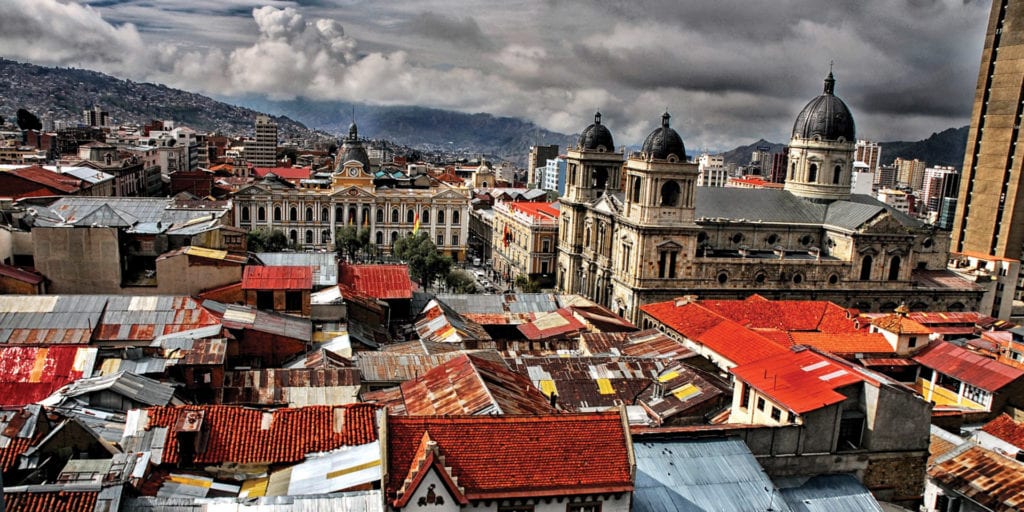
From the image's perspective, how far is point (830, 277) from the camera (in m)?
70.8

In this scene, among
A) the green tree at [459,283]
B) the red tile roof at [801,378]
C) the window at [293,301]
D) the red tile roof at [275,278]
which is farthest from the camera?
the green tree at [459,283]

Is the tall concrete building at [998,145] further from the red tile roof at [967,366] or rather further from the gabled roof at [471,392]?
the gabled roof at [471,392]

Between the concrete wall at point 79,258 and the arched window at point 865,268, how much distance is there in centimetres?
6291

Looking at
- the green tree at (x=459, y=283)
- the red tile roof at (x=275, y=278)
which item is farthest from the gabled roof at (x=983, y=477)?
the green tree at (x=459, y=283)

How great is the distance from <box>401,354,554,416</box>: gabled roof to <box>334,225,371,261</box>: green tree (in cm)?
7202

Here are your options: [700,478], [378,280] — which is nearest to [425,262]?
[378,280]

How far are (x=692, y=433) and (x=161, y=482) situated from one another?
16.0 metres

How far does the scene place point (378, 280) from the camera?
50.3 metres

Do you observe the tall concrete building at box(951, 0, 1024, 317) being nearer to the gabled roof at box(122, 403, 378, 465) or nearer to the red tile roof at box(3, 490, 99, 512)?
the gabled roof at box(122, 403, 378, 465)

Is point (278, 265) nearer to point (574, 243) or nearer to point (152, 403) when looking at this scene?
point (152, 403)

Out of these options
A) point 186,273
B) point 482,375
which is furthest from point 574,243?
point 482,375

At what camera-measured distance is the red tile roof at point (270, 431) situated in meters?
22.6

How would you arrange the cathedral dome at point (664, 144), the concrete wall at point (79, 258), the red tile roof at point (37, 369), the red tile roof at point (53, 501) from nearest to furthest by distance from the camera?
the red tile roof at point (53, 501) → the red tile roof at point (37, 369) → the concrete wall at point (79, 258) → the cathedral dome at point (664, 144)

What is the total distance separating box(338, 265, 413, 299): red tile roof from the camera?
159 feet
